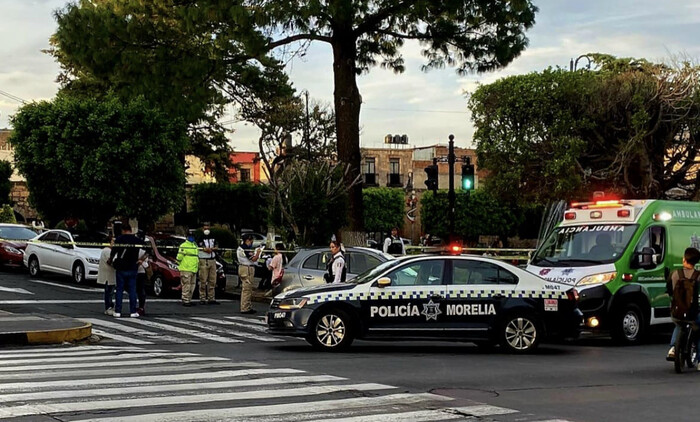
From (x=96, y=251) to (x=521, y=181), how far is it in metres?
20.1

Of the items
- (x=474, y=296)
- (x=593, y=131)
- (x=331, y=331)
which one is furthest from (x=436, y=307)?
(x=593, y=131)

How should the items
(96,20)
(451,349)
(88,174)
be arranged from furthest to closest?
(88,174), (96,20), (451,349)

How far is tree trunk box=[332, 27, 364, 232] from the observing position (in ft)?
78.1

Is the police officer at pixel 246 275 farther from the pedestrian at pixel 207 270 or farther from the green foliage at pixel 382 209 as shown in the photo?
the green foliage at pixel 382 209

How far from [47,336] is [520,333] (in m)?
7.55

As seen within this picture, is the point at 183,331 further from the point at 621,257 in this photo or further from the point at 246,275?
the point at 621,257

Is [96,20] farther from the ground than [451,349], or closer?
farther from the ground

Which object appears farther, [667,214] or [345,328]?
[667,214]

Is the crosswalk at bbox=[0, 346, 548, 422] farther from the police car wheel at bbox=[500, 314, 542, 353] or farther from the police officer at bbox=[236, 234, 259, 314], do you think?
the police officer at bbox=[236, 234, 259, 314]

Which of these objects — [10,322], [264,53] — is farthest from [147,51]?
[10,322]

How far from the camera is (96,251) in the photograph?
26516mm

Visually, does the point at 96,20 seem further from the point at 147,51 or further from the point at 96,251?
the point at 96,251

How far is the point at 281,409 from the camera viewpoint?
8.63 meters

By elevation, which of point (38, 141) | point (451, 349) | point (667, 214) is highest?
point (38, 141)
